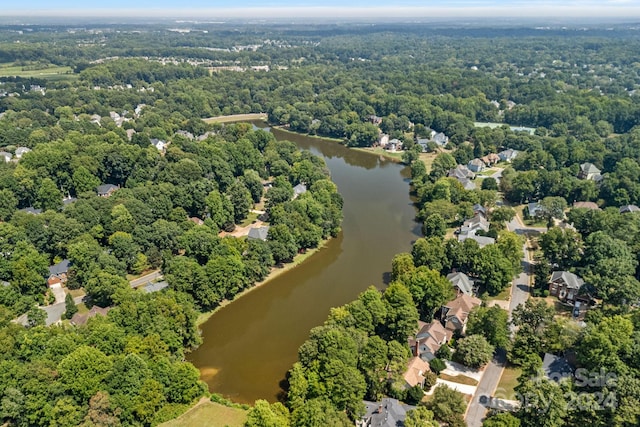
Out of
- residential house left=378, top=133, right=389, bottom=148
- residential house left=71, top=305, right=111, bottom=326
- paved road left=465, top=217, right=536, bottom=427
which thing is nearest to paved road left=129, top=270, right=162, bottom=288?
residential house left=71, top=305, right=111, bottom=326

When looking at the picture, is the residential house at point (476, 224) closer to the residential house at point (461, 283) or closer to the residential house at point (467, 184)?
the residential house at point (461, 283)

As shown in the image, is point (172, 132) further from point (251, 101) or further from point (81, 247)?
point (81, 247)

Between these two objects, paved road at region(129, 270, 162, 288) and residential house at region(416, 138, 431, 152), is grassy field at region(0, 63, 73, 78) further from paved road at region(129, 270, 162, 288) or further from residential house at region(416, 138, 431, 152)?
paved road at region(129, 270, 162, 288)

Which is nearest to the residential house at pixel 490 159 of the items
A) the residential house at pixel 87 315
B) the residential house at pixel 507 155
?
the residential house at pixel 507 155

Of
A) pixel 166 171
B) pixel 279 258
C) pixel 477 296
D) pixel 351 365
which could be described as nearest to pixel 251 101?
pixel 166 171

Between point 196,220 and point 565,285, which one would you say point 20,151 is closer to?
point 196,220
